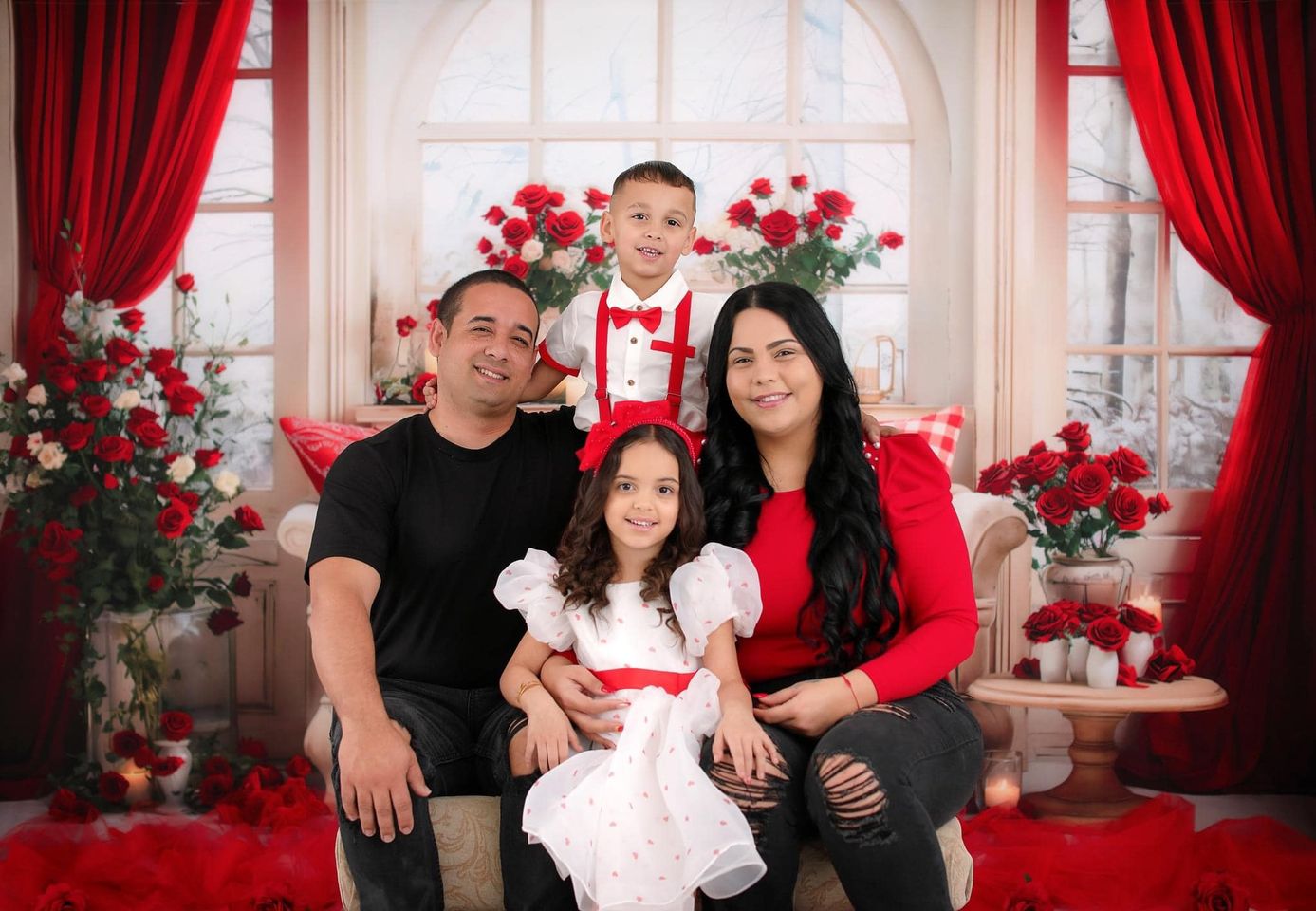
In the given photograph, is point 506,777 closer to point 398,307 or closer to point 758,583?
point 758,583

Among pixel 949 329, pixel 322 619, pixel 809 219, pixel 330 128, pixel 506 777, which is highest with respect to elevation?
pixel 330 128

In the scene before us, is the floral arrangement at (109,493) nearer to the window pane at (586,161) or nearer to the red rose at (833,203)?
the window pane at (586,161)

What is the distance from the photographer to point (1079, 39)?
3773mm

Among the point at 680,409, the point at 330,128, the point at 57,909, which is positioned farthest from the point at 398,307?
the point at 57,909

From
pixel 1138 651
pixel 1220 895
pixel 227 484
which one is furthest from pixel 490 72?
pixel 1220 895

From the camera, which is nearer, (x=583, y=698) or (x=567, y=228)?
(x=583, y=698)

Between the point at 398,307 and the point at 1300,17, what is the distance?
3.21 m

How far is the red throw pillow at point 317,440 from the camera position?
323 cm

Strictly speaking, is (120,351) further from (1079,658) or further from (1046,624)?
(1079,658)

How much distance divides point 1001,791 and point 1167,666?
0.60 m

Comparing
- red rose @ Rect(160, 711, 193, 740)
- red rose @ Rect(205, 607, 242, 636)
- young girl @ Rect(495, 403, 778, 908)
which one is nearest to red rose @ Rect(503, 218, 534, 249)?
red rose @ Rect(205, 607, 242, 636)

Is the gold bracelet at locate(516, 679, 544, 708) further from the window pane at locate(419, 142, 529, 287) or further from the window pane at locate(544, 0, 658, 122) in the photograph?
the window pane at locate(544, 0, 658, 122)

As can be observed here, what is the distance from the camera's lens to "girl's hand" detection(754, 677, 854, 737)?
5.47ft

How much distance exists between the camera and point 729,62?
3.89 metres
